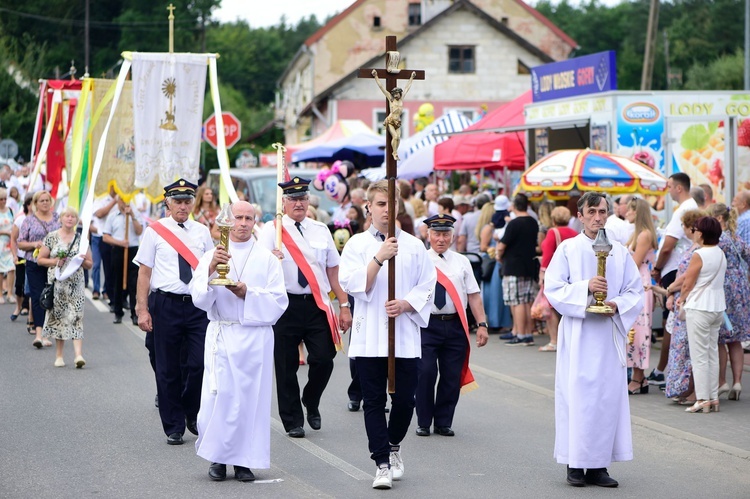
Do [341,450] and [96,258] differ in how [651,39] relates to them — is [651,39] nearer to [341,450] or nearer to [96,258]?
[96,258]

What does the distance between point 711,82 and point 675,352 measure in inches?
2114

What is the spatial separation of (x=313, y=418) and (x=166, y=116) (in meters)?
5.40

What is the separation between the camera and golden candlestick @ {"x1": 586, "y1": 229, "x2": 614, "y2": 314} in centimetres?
768

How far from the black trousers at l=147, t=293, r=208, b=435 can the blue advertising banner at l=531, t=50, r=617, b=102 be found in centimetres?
1124

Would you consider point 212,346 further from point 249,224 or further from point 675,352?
point 675,352

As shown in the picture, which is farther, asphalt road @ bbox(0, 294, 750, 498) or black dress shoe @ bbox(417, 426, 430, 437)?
black dress shoe @ bbox(417, 426, 430, 437)

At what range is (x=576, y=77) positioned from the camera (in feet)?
66.0

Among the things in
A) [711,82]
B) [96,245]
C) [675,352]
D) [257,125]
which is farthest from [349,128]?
[257,125]

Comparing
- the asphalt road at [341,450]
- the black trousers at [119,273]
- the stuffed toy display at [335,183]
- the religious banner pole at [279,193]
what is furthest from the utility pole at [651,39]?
the religious banner pole at [279,193]

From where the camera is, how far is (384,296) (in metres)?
7.80

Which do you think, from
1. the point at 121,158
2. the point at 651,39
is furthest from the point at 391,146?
the point at 651,39

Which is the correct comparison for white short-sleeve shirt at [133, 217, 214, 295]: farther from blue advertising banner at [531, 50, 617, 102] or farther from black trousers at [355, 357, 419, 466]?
blue advertising banner at [531, 50, 617, 102]

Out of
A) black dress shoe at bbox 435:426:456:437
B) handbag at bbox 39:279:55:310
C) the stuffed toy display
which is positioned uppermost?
the stuffed toy display

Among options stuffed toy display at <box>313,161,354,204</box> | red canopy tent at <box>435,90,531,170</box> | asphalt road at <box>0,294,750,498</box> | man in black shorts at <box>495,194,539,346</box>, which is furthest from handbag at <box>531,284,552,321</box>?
red canopy tent at <box>435,90,531,170</box>
